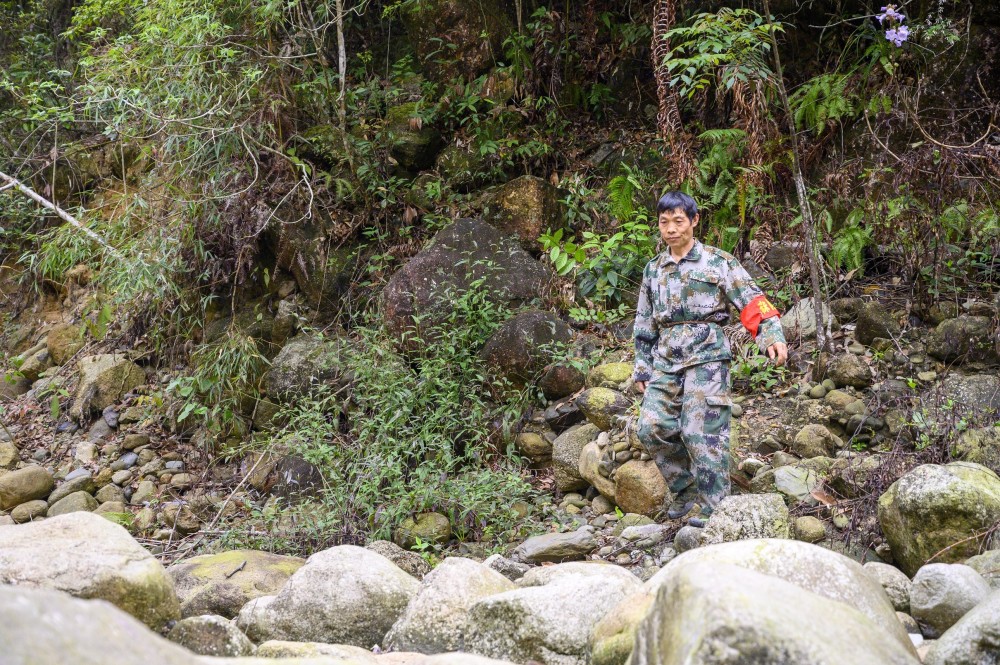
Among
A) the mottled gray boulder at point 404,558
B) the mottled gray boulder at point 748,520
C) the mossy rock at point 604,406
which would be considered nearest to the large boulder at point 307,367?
the mossy rock at point 604,406

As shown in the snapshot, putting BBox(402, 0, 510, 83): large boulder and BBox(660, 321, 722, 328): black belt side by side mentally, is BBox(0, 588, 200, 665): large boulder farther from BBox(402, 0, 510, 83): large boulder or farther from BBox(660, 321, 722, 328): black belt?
BBox(402, 0, 510, 83): large boulder

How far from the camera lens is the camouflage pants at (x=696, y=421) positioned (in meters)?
4.87

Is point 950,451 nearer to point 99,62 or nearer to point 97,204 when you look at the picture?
point 99,62

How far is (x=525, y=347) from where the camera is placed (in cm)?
694

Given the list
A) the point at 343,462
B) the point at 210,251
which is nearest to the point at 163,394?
the point at 210,251

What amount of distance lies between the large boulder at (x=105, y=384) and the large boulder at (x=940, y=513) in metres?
7.69

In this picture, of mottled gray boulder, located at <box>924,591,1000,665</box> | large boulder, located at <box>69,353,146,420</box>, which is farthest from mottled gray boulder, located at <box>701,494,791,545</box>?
large boulder, located at <box>69,353,146,420</box>

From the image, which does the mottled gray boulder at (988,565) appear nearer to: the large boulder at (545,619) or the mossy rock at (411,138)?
the large boulder at (545,619)

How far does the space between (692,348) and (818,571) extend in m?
2.14

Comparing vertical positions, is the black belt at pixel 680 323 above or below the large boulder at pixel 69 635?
below

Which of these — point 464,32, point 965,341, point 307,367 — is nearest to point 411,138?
point 464,32

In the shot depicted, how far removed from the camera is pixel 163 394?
869 centimetres

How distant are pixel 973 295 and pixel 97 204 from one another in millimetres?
10078

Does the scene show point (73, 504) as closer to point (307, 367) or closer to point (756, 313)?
point (307, 367)
